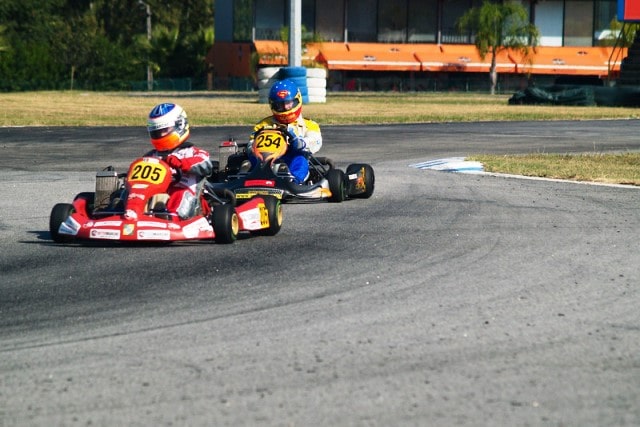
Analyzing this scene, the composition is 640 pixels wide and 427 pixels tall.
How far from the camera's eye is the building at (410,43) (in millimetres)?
58500

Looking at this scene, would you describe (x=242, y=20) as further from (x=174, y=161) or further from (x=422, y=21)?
(x=174, y=161)

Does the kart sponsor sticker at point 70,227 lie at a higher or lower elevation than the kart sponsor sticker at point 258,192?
higher

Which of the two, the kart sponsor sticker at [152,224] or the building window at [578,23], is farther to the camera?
the building window at [578,23]

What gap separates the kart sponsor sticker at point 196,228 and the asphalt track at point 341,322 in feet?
0.45

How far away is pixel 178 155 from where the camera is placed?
28.4ft

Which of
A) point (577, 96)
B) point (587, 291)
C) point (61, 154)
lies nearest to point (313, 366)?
point (587, 291)

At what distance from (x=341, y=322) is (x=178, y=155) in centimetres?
340

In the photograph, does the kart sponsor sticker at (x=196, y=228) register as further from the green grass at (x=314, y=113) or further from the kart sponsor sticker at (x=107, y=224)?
the green grass at (x=314, y=113)

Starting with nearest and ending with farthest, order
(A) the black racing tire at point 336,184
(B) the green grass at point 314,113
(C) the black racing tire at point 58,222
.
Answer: (C) the black racing tire at point 58,222
(A) the black racing tire at point 336,184
(B) the green grass at point 314,113

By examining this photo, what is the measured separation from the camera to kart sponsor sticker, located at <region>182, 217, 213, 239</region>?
26.8 feet

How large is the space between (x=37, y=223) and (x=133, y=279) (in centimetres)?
296

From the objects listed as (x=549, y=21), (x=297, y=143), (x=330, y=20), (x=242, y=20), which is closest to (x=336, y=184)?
(x=297, y=143)

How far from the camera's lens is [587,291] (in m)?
6.42

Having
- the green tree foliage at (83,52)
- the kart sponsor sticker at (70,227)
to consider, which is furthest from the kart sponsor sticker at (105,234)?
the green tree foliage at (83,52)
